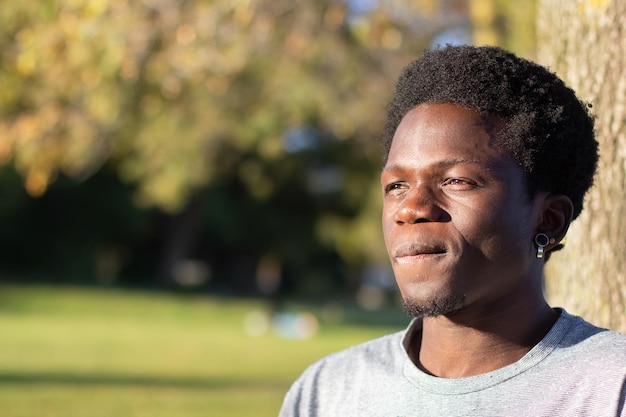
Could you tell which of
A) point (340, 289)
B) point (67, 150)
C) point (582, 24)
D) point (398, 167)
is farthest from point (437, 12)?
point (340, 289)

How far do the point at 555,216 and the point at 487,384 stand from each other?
50 centimetres

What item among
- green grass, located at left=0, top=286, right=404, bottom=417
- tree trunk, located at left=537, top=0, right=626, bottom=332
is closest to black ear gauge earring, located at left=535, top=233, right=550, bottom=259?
tree trunk, located at left=537, top=0, right=626, bottom=332

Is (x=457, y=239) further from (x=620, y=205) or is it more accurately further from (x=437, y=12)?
(x=437, y=12)

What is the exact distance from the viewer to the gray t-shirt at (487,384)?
2416 mm

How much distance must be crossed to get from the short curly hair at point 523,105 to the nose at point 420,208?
0.23 m

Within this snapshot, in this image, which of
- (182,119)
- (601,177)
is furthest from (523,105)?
(182,119)

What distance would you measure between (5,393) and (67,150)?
12.0ft

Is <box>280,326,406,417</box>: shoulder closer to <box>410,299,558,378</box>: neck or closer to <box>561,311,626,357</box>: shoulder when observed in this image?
<box>410,299,558,378</box>: neck

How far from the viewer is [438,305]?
2551 mm

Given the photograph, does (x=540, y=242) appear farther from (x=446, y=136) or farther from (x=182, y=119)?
(x=182, y=119)

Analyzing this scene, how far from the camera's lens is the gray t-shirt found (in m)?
2.42

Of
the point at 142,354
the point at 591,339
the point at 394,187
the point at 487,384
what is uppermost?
the point at 142,354

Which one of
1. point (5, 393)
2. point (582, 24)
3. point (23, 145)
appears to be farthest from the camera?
point (5, 393)

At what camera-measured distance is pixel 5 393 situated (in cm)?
1279
